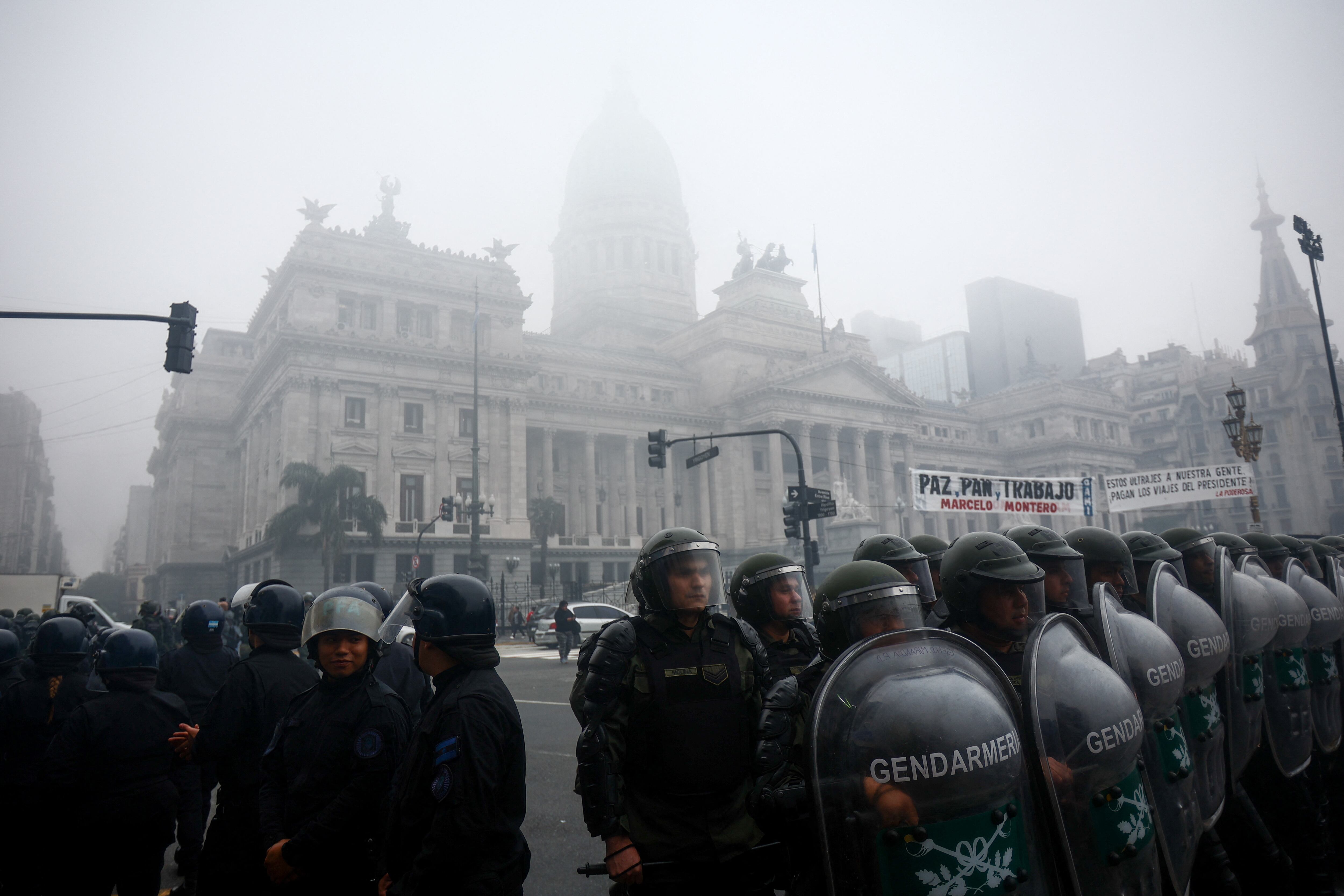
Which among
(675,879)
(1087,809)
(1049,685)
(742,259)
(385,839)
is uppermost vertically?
(742,259)

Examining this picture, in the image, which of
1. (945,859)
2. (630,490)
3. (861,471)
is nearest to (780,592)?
(945,859)

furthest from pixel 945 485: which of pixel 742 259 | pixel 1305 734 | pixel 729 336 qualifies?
pixel 742 259

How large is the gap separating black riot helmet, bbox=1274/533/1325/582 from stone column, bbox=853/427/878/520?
173 ft

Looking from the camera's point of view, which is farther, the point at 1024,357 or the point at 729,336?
the point at 1024,357

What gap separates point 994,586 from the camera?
11.6 ft

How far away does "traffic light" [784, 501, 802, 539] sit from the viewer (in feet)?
69.0

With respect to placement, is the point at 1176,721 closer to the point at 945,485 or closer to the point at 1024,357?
the point at 945,485

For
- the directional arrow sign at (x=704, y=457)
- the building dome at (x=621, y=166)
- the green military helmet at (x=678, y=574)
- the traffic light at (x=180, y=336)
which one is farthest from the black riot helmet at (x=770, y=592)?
the building dome at (x=621, y=166)

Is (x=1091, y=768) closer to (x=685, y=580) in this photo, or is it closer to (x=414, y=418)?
(x=685, y=580)

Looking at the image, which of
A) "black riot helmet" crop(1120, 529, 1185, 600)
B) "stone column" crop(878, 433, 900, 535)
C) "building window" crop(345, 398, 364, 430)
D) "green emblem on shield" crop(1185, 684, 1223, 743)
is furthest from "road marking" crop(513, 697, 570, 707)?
"stone column" crop(878, 433, 900, 535)

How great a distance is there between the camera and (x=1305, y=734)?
15.7 ft

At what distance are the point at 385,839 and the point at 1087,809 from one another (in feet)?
8.24

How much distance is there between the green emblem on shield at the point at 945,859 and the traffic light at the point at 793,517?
59.2 ft

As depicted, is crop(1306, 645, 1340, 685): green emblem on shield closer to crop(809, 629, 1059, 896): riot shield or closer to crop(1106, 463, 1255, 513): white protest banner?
crop(809, 629, 1059, 896): riot shield
